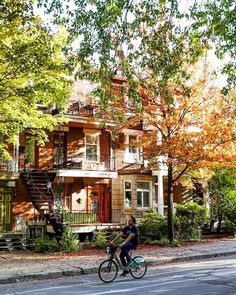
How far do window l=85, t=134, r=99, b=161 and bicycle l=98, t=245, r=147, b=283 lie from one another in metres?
16.8

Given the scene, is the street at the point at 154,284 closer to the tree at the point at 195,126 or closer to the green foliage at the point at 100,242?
the green foliage at the point at 100,242

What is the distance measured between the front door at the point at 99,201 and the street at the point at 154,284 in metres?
14.6

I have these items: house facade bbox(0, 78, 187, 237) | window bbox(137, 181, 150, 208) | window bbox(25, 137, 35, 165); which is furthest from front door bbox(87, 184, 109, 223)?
window bbox(25, 137, 35, 165)

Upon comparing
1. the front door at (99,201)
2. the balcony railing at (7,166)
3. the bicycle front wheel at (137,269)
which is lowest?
the bicycle front wheel at (137,269)

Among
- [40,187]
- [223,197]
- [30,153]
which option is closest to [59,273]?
[40,187]

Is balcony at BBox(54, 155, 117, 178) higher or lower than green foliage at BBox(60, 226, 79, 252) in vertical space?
higher

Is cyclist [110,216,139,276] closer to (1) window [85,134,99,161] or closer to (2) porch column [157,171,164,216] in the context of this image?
(2) porch column [157,171,164,216]

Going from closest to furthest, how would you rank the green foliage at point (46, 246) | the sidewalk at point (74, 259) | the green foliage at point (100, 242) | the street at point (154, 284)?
1. the street at point (154, 284)
2. the sidewalk at point (74, 259)
3. the green foliage at point (46, 246)
4. the green foliage at point (100, 242)

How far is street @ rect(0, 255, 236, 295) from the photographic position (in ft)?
32.5

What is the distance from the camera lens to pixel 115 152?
97.2ft

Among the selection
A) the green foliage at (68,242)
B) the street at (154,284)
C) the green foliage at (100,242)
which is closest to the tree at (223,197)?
the green foliage at (100,242)

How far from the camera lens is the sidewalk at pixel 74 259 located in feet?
43.3

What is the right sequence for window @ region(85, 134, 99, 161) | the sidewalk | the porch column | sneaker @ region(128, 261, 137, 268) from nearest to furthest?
sneaker @ region(128, 261, 137, 268) → the sidewalk → the porch column → window @ region(85, 134, 99, 161)

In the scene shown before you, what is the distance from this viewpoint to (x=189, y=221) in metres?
23.0
